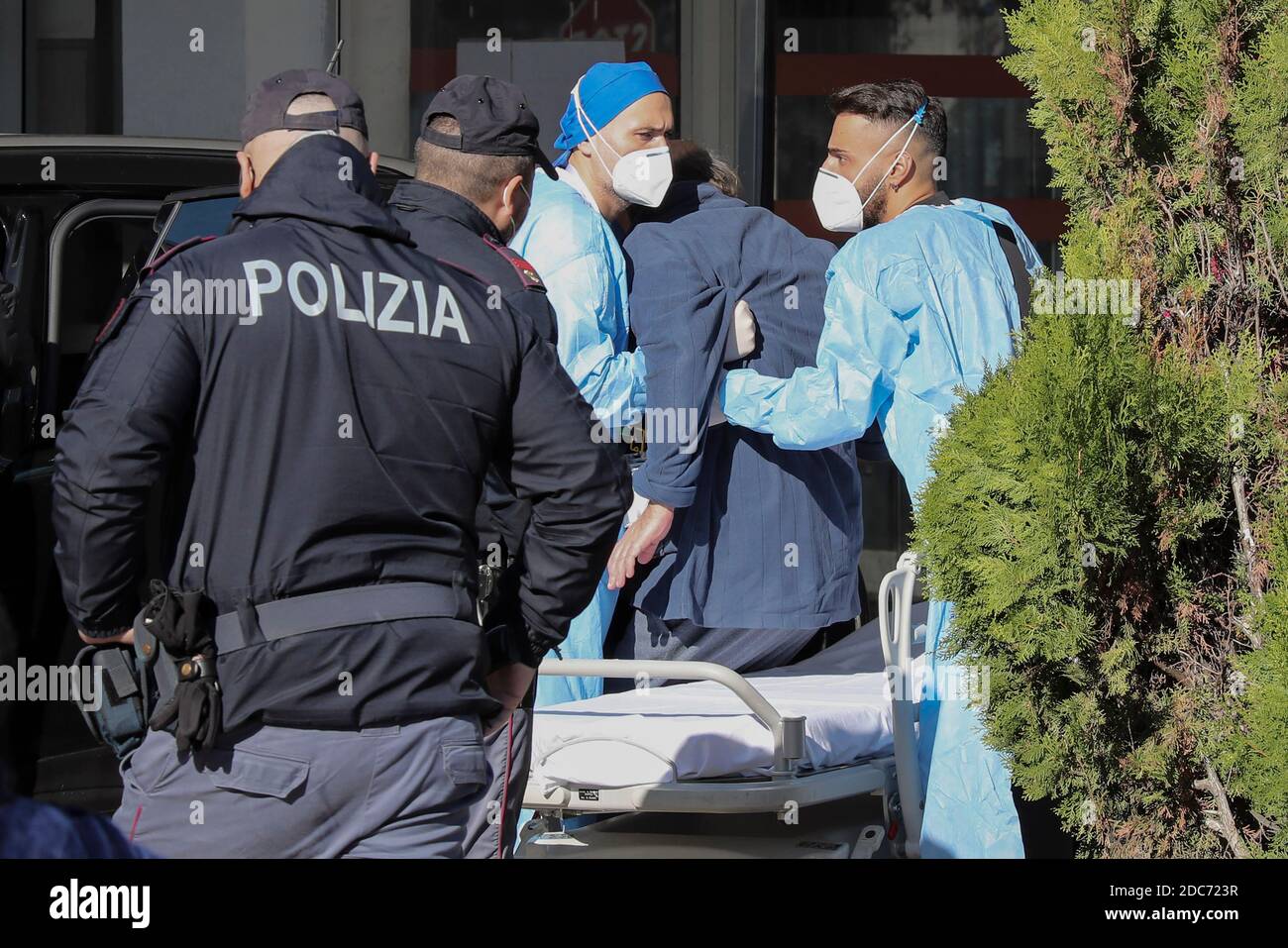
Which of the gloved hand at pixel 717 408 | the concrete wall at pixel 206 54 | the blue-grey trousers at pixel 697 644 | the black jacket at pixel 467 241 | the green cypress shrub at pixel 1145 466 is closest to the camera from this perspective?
the green cypress shrub at pixel 1145 466

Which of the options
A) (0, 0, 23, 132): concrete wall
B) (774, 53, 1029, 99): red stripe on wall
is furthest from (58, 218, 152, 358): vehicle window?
(774, 53, 1029, 99): red stripe on wall

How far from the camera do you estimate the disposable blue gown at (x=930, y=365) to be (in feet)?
11.4

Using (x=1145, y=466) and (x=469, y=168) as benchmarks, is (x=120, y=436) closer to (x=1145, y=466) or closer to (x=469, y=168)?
(x=469, y=168)

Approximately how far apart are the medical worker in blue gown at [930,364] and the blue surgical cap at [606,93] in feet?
2.92

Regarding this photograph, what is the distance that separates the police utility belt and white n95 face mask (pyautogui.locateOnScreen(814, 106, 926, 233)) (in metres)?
1.96

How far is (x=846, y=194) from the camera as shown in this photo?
13.0 feet

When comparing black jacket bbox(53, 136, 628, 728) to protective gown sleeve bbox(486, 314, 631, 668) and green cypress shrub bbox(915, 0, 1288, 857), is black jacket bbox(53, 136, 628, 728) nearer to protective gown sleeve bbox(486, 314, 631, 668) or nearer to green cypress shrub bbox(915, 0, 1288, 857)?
protective gown sleeve bbox(486, 314, 631, 668)

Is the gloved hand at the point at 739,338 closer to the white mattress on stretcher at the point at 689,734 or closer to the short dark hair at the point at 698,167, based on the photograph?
the short dark hair at the point at 698,167

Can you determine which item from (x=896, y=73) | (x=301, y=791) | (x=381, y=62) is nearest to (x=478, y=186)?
(x=301, y=791)

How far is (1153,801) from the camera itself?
9.40ft

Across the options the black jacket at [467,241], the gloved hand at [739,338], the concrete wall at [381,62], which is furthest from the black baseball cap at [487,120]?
the concrete wall at [381,62]

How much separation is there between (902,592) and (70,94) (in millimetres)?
5177

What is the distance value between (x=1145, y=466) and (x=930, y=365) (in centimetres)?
81
